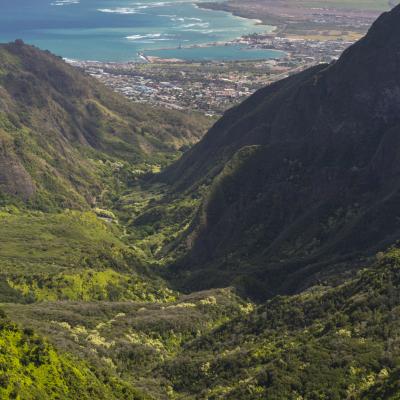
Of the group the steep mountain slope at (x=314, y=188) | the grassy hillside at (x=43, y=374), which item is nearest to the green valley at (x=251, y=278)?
the grassy hillside at (x=43, y=374)

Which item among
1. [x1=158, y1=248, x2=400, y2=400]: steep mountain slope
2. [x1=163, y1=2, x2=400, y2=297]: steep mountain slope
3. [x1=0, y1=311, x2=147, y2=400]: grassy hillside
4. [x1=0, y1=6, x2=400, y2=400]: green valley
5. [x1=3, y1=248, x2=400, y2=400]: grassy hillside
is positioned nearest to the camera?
[x1=0, y1=311, x2=147, y2=400]: grassy hillside

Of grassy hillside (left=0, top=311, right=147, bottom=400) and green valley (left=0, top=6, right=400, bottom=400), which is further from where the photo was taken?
green valley (left=0, top=6, right=400, bottom=400)

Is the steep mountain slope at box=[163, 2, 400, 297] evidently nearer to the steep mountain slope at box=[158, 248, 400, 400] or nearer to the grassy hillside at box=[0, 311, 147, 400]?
the steep mountain slope at box=[158, 248, 400, 400]

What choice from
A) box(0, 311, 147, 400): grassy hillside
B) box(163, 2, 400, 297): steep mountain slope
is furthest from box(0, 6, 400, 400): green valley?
box(163, 2, 400, 297): steep mountain slope

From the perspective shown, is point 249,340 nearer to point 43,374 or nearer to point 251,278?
point 251,278

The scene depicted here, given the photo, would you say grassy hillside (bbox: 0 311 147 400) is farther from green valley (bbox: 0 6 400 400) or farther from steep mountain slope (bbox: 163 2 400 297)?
steep mountain slope (bbox: 163 2 400 297)

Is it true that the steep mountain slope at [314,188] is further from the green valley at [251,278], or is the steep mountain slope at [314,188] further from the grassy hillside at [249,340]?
the grassy hillside at [249,340]

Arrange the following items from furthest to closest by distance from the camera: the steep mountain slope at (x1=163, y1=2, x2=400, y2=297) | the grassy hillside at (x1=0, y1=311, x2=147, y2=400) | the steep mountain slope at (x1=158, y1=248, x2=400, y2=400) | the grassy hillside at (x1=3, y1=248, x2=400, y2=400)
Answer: the steep mountain slope at (x1=163, y1=2, x2=400, y2=297) < the grassy hillside at (x1=3, y1=248, x2=400, y2=400) < the steep mountain slope at (x1=158, y1=248, x2=400, y2=400) < the grassy hillside at (x1=0, y1=311, x2=147, y2=400)

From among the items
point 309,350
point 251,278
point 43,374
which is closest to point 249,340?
point 309,350
